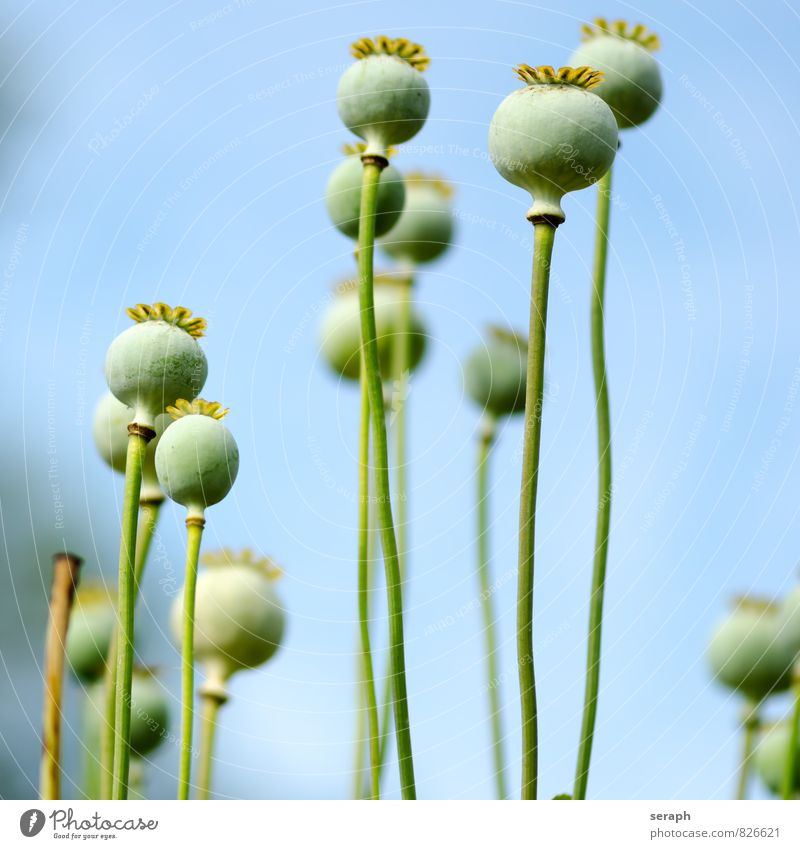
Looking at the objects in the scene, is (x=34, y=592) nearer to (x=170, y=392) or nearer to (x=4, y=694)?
(x=4, y=694)

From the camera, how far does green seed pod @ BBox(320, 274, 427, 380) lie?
114 centimetres

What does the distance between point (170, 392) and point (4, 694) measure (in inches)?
32.0

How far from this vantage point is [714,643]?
0.97 metres

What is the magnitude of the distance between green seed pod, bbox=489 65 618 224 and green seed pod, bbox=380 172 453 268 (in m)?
0.28

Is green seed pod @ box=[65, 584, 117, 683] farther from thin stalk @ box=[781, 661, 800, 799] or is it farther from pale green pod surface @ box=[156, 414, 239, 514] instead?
thin stalk @ box=[781, 661, 800, 799]

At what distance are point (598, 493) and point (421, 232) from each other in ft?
1.17

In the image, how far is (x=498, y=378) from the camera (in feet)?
3.85

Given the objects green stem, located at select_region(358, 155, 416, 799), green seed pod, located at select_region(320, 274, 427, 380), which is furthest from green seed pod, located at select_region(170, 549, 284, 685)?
green seed pod, located at select_region(320, 274, 427, 380)

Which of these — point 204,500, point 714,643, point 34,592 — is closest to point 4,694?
point 34,592

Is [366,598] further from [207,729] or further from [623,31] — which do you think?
[623,31]

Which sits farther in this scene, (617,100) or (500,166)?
(617,100)

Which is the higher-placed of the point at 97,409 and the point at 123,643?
the point at 97,409

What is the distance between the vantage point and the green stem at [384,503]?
0.80 metres
